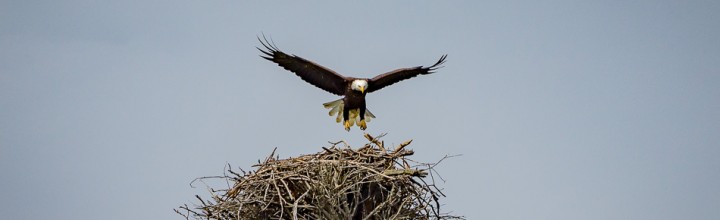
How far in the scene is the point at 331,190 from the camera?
9.36m

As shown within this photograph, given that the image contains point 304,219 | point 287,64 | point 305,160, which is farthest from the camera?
point 287,64

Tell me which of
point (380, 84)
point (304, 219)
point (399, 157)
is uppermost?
point (380, 84)

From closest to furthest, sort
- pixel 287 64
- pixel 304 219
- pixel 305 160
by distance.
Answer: pixel 304 219 → pixel 305 160 → pixel 287 64

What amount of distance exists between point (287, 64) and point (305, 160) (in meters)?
4.52

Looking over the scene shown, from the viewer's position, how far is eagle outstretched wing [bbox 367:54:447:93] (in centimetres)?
1438

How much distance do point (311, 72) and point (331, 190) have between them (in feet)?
17.3

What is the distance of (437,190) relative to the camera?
9.66 m

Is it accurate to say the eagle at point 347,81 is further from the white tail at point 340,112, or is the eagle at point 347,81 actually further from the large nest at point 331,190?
the large nest at point 331,190

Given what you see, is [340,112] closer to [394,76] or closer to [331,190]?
[394,76]

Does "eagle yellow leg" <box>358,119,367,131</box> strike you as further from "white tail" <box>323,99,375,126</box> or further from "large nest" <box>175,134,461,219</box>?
"large nest" <box>175,134,461,219</box>

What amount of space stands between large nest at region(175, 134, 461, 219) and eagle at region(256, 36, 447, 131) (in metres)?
4.20

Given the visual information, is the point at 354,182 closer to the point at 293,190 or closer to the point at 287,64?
the point at 293,190

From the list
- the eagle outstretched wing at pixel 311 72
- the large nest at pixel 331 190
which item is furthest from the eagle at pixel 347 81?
the large nest at pixel 331 190

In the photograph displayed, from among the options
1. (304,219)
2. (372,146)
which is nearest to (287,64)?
(372,146)
